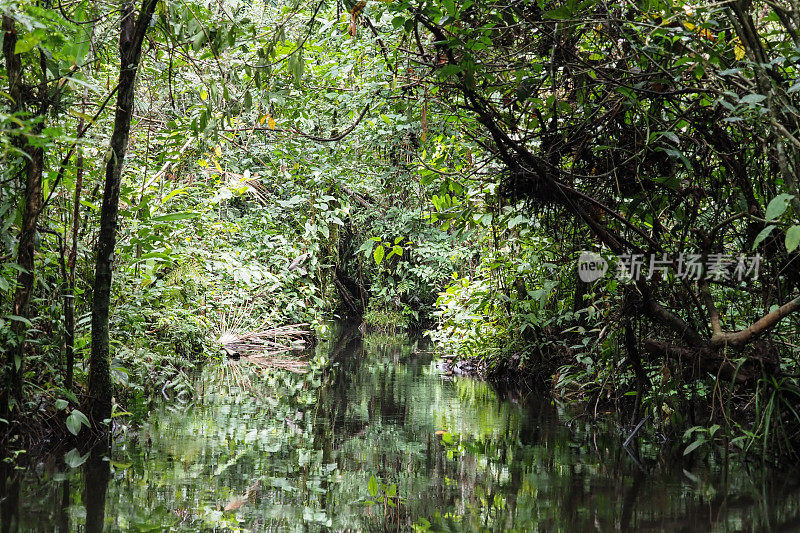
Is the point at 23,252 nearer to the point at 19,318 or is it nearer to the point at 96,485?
the point at 19,318

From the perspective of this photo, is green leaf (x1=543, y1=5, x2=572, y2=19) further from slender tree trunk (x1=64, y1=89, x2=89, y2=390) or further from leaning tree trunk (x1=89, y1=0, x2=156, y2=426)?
slender tree trunk (x1=64, y1=89, x2=89, y2=390)

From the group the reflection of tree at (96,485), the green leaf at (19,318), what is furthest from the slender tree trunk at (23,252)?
the reflection of tree at (96,485)

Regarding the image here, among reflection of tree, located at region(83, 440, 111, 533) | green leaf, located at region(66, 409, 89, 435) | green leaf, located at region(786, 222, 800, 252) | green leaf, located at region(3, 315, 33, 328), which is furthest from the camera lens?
green leaf, located at region(66, 409, 89, 435)

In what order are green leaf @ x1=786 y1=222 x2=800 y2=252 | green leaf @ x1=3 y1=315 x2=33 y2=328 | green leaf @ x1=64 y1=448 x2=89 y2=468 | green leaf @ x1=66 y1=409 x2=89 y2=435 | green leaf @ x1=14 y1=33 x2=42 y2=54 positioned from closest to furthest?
green leaf @ x1=786 y1=222 x2=800 y2=252
green leaf @ x1=14 y1=33 x2=42 y2=54
green leaf @ x1=3 y1=315 x2=33 y2=328
green leaf @ x1=64 y1=448 x2=89 y2=468
green leaf @ x1=66 y1=409 x2=89 y2=435

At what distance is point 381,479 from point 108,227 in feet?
6.77

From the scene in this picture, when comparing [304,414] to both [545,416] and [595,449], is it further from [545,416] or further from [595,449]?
[595,449]

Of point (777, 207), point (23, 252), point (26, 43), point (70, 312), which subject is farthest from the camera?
point (70, 312)

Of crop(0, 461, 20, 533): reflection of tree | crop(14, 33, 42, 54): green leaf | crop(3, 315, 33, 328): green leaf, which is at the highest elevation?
crop(14, 33, 42, 54): green leaf

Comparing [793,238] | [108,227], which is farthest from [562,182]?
[108,227]

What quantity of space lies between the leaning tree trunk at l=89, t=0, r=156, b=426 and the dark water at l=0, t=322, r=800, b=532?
1.05 feet

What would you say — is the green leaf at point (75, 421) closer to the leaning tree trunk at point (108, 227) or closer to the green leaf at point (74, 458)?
the green leaf at point (74, 458)

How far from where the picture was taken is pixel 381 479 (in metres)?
3.35

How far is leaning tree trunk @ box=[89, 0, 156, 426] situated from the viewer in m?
3.78

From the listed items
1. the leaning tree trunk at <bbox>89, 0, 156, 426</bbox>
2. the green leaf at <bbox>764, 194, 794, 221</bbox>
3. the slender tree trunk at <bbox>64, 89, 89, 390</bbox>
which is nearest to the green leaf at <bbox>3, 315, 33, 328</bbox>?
the slender tree trunk at <bbox>64, 89, 89, 390</bbox>
